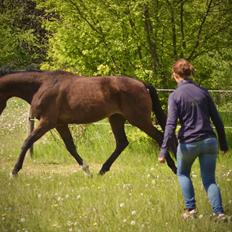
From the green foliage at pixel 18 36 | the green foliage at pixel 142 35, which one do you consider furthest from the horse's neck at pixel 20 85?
the green foliage at pixel 18 36

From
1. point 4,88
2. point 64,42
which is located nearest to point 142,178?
point 4,88

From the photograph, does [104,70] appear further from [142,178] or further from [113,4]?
[142,178]

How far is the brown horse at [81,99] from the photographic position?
9391mm

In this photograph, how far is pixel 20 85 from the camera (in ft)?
31.6

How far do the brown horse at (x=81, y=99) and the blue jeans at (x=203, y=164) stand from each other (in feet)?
11.6

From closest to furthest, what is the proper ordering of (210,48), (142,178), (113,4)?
(142,178) → (113,4) → (210,48)

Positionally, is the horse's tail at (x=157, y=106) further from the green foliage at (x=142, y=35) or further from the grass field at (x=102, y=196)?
the green foliage at (x=142, y=35)

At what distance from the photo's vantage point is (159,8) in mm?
11680

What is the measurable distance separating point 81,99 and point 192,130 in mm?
4220

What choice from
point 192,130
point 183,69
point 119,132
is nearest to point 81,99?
point 119,132

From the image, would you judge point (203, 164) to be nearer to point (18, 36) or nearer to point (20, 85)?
point (20, 85)

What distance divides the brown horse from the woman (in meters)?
3.58

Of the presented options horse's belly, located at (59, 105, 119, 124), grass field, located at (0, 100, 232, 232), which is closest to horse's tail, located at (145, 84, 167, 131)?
horse's belly, located at (59, 105, 119, 124)

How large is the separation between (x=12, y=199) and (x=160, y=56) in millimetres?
6298
